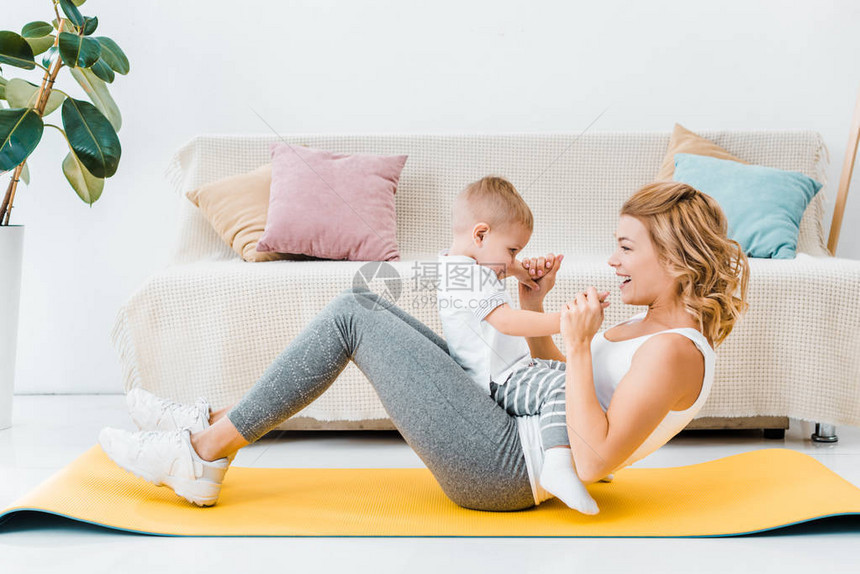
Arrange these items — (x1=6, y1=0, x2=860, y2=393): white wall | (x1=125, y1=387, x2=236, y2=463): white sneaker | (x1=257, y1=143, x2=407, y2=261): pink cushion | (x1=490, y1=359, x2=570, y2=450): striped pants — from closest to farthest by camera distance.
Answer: (x1=490, y1=359, x2=570, y2=450): striped pants < (x1=125, y1=387, x2=236, y2=463): white sneaker < (x1=257, y1=143, x2=407, y2=261): pink cushion < (x1=6, y1=0, x2=860, y2=393): white wall

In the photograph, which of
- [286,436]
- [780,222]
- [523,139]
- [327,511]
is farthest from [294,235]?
[780,222]

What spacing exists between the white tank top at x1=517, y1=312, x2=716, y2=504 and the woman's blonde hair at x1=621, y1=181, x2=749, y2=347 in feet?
0.19

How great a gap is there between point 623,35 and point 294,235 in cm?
145

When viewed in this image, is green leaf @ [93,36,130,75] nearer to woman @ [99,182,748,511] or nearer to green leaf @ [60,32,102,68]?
green leaf @ [60,32,102,68]

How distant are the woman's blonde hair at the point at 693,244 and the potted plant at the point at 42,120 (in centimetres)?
168

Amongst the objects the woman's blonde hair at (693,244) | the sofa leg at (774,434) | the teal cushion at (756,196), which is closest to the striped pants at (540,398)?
the woman's blonde hair at (693,244)

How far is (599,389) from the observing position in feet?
4.72

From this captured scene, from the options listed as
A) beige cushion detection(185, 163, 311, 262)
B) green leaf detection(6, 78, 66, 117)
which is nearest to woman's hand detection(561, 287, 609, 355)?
beige cushion detection(185, 163, 311, 262)

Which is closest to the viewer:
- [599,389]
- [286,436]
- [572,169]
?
[599,389]

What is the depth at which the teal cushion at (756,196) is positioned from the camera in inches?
95.5

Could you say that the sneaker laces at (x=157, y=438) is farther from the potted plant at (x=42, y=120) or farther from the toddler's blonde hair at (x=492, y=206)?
the potted plant at (x=42, y=120)

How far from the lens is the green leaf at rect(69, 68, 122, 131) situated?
2586mm

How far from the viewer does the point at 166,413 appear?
168 cm

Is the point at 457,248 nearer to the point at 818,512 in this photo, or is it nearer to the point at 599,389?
the point at 599,389
